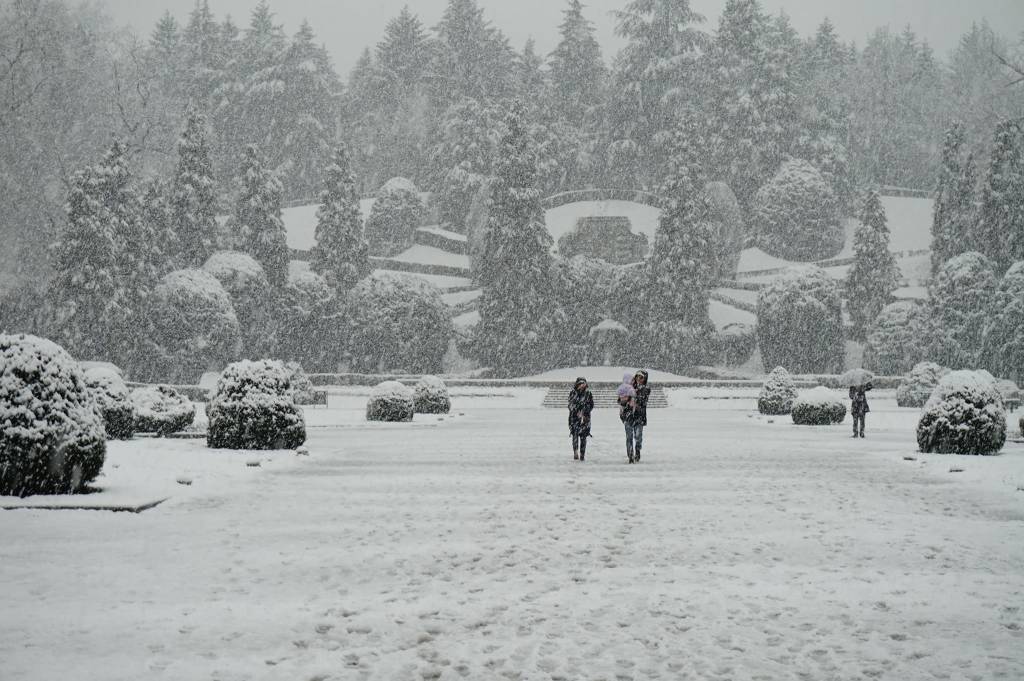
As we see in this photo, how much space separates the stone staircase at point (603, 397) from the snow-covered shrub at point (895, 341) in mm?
12390

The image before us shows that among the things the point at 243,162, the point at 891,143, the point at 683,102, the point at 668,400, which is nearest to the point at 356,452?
the point at 668,400

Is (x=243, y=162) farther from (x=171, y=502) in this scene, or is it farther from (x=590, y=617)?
(x=590, y=617)

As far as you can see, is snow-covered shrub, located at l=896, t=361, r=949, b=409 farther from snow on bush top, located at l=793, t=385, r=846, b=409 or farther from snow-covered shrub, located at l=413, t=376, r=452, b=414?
snow-covered shrub, located at l=413, t=376, r=452, b=414

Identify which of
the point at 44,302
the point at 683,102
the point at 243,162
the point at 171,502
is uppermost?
the point at 683,102

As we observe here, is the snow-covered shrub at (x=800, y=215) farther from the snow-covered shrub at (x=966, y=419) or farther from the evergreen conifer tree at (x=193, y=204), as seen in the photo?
the snow-covered shrub at (x=966, y=419)

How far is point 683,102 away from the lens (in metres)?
62.2

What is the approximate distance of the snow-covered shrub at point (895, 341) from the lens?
4422 centimetres

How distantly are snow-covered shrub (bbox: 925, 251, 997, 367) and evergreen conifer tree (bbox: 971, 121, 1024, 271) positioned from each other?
512cm

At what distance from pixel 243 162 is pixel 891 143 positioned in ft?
178

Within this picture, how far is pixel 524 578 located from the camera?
643cm

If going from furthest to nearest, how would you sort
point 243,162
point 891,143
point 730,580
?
point 891,143 → point 243,162 → point 730,580

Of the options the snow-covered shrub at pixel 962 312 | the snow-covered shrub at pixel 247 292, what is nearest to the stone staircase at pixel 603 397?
the snow-covered shrub at pixel 962 312

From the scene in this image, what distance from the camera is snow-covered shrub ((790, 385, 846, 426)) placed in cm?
2519

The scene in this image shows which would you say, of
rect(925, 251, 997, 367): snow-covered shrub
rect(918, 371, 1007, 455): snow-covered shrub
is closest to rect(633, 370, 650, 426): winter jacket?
rect(918, 371, 1007, 455): snow-covered shrub
